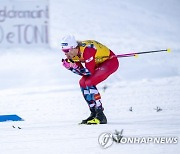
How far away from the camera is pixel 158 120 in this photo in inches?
365

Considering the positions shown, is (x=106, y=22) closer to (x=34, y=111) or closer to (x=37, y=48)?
(x=37, y=48)

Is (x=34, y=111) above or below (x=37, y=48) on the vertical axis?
below

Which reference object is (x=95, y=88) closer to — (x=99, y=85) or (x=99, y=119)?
(x=99, y=119)

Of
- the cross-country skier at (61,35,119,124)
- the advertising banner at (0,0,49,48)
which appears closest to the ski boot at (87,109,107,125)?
the cross-country skier at (61,35,119,124)

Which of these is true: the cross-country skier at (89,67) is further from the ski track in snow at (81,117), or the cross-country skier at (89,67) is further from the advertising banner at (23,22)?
the advertising banner at (23,22)

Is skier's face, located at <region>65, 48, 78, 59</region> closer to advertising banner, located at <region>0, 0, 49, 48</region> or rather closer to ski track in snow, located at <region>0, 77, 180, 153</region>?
ski track in snow, located at <region>0, 77, 180, 153</region>

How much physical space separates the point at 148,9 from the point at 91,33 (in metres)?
4.43

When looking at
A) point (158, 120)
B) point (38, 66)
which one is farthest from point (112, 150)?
point (38, 66)

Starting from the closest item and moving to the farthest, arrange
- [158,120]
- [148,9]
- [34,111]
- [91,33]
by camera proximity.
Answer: [158,120], [34,111], [91,33], [148,9]

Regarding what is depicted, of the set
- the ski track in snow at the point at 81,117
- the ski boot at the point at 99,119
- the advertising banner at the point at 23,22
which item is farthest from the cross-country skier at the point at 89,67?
the advertising banner at the point at 23,22

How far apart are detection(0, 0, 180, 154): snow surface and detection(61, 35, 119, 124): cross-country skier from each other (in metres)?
0.35

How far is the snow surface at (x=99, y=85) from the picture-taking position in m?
7.39

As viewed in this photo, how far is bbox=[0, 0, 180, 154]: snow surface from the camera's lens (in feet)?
24.2

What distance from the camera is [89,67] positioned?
9.02m
